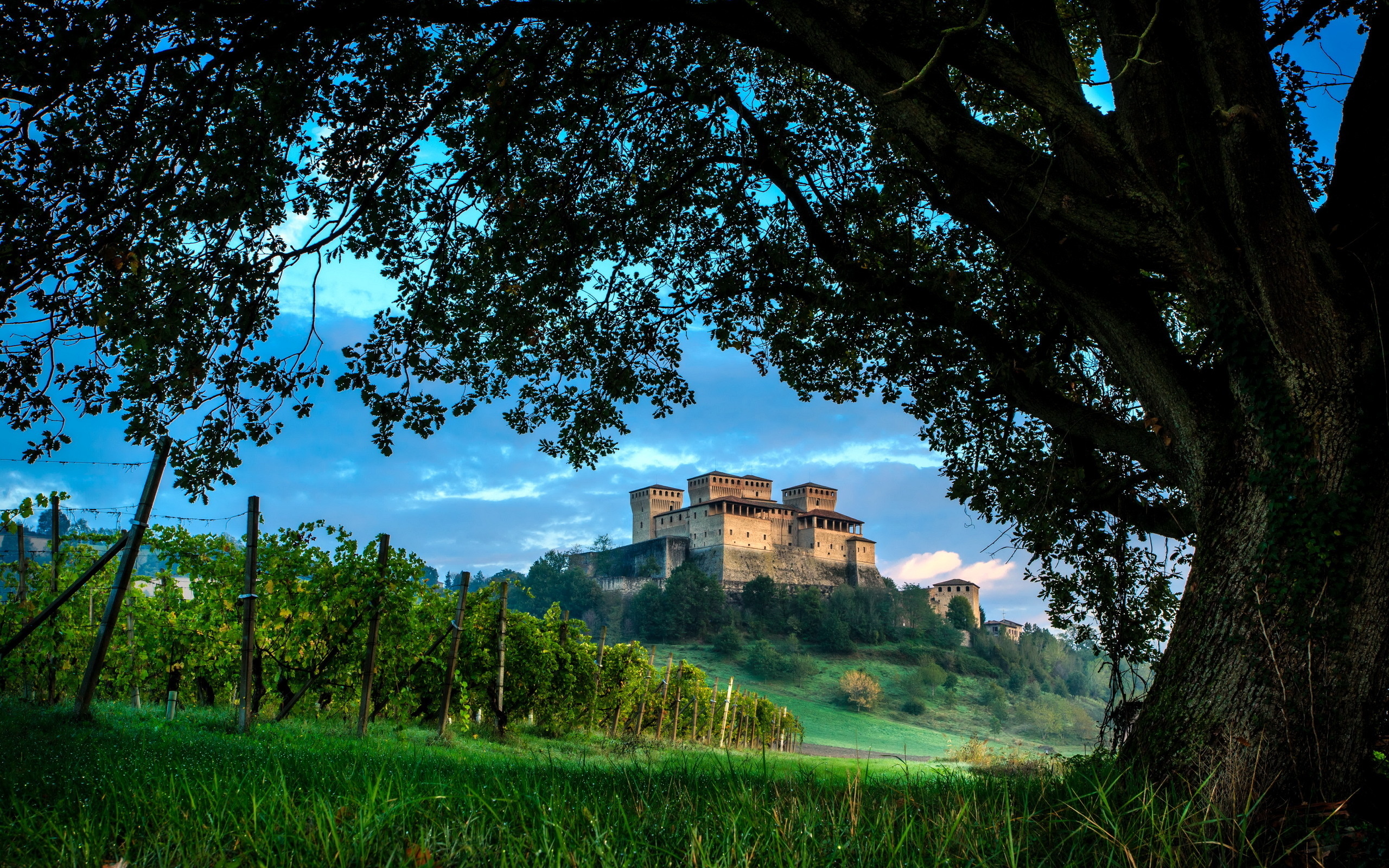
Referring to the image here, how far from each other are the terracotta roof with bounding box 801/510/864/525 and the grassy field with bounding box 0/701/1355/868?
6748 cm

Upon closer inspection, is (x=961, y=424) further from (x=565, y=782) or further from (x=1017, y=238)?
(x=565, y=782)

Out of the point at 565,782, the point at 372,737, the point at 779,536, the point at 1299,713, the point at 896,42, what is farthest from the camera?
the point at 779,536

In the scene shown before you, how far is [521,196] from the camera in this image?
7.05m

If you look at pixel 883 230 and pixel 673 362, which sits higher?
pixel 883 230

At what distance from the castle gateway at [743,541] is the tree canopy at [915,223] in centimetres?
5936

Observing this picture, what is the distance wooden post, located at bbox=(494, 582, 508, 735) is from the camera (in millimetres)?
11977

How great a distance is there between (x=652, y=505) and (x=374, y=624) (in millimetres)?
66236

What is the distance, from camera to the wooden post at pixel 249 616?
7656mm

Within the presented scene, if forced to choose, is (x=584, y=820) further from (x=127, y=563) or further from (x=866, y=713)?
(x=866, y=713)

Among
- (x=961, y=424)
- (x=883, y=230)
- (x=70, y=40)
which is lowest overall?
(x=961, y=424)

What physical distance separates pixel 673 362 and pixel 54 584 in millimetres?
7493

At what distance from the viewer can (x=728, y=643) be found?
5994 centimetres

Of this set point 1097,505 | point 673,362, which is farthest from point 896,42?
point 673,362

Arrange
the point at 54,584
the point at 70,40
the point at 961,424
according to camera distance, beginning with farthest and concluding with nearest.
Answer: the point at 54,584 → the point at 961,424 → the point at 70,40
